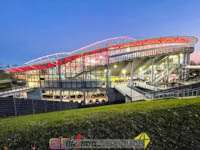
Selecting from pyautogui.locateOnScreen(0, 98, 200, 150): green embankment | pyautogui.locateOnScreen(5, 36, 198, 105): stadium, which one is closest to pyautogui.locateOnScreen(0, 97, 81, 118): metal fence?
pyautogui.locateOnScreen(0, 98, 200, 150): green embankment

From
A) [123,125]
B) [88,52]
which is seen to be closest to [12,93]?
[88,52]

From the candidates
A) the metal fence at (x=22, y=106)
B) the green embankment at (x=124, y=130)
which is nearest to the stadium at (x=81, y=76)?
the metal fence at (x=22, y=106)

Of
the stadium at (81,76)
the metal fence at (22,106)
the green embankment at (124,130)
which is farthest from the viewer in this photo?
the stadium at (81,76)

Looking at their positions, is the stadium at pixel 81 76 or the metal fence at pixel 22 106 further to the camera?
the stadium at pixel 81 76

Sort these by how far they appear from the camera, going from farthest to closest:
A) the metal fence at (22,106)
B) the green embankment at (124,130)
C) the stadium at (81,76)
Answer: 1. the stadium at (81,76)
2. the metal fence at (22,106)
3. the green embankment at (124,130)

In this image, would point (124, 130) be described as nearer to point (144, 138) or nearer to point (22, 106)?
point (144, 138)

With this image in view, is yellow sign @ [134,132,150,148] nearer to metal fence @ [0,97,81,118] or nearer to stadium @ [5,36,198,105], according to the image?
metal fence @ [0,97,81,118]

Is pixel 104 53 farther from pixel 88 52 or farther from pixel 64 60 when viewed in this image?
pixel 64 60

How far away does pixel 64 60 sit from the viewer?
71.8ft

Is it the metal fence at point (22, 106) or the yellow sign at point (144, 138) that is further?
the metal fence at point (22, 106)

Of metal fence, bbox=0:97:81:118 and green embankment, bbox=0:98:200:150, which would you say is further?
metal fence, bbox=0:97:81:118

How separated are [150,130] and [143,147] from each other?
753 millimetres

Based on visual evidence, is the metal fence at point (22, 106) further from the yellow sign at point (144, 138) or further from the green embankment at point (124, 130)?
the yellow sign at point (144, 138)

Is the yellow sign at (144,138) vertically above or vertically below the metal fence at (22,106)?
above
